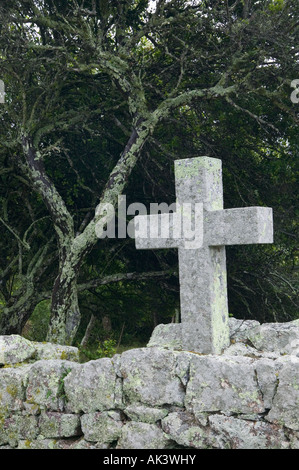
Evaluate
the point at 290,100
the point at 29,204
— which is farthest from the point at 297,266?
the point at 29,204

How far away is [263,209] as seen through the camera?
511 cm

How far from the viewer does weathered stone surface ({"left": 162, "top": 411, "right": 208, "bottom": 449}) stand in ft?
13.9

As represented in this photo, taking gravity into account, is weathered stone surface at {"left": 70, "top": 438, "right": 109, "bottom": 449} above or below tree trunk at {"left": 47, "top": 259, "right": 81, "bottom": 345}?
below

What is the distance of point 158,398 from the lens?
4469mm

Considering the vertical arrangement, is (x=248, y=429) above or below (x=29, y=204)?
below

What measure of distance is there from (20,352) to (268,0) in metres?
7.54

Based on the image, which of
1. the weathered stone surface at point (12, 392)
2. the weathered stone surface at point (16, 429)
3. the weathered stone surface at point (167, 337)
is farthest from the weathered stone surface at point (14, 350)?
the weathered stone surface at point (167, 337)

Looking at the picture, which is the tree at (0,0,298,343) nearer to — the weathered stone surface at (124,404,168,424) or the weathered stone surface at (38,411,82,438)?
the weathered stone surface at (38,411,82,438)

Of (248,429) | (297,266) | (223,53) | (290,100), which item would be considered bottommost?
(248,429)

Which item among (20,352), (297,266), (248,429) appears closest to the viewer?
(248,429)

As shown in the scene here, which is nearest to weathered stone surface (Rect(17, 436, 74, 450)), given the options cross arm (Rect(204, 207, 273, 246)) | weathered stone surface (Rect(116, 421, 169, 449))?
weathered stone surface (Rect(116, 421, 169, 449))

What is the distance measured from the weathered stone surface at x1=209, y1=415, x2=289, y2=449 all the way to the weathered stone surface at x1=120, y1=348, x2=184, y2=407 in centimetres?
37

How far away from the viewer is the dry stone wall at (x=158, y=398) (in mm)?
4059

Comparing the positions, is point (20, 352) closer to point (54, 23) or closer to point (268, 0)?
point (54, 23)
